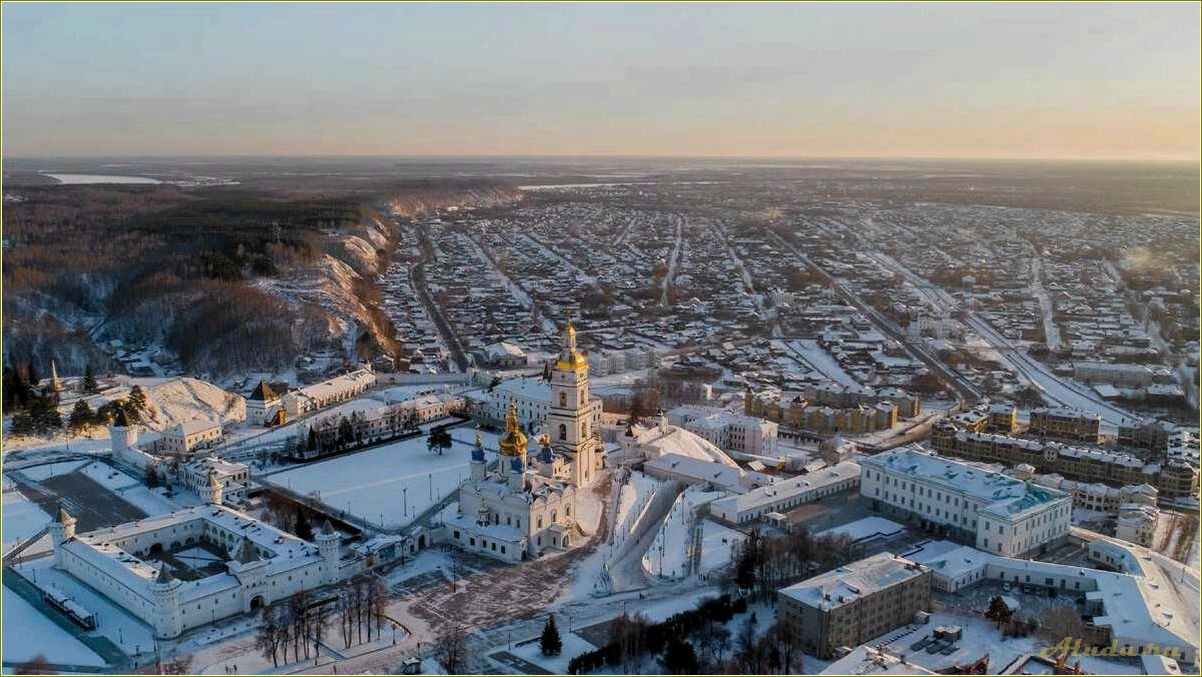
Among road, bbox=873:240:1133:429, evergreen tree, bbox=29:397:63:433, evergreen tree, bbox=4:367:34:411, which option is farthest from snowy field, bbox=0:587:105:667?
road, bbox=873:240:1133:429

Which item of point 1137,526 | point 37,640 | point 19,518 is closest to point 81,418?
point 19,518

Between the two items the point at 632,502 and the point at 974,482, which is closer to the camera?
the point at 974,482

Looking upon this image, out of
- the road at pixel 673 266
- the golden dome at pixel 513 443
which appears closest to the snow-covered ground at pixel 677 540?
the golden dome at pixel 513 443

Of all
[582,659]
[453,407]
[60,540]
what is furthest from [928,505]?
[60,540]

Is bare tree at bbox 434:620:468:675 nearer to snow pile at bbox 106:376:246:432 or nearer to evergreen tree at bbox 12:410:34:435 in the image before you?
snow pile at bbox 106:376:246:432

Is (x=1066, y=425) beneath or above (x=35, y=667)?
above

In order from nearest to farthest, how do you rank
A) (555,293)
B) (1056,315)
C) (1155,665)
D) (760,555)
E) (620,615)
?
(1155,665) → (620,615) → (760,555) → (1056,315) → (555,293)

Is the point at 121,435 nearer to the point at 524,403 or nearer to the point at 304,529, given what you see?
the point at 304,529

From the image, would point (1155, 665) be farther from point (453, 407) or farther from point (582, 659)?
point (453, 407)
